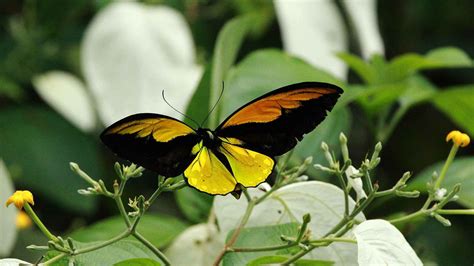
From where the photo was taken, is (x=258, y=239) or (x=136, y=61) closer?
(x=258, y=239)

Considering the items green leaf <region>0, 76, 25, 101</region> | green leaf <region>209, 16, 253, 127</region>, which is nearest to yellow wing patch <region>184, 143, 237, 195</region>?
green leaf <region>209, 16, 253, 127</region>

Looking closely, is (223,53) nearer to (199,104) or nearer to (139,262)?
(199,104)

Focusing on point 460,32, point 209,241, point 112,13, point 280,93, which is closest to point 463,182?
point 209,241

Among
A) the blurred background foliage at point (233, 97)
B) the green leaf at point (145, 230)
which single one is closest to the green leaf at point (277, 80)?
the blurred background foliage at point (233, 97)

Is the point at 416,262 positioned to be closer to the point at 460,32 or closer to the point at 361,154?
the point at 361,154

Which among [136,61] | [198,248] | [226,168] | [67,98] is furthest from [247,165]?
[67,98]
